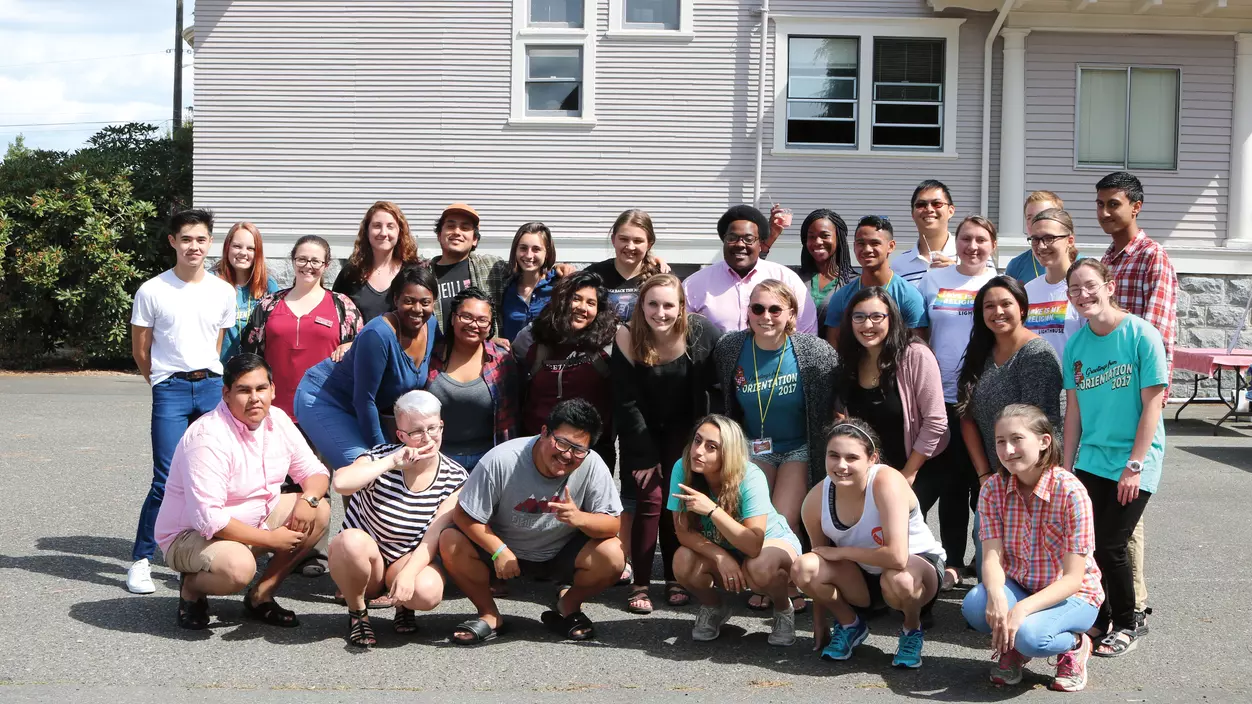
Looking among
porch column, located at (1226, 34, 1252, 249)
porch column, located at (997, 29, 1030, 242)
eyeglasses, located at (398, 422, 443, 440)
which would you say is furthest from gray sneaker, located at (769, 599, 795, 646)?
porch column, located at (1226, 34, 1252, 249)

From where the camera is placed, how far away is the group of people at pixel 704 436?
5012 millimetres

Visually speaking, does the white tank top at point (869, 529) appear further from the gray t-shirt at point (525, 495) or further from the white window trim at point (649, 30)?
the white window trim at point (649, 30)

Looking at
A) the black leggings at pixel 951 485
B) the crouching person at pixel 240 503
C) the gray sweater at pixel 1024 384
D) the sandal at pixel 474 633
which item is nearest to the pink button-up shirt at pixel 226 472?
the crouching person at pixel 240 503

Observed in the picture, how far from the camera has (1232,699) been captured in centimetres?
454

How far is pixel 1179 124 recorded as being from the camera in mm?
16500

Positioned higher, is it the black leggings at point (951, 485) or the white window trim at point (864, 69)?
the white window trim at point (864, 69)

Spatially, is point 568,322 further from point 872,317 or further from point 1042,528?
point 1042,528

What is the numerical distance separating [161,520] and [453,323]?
1.67 meters

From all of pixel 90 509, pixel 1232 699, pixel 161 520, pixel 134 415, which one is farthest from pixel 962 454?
pixel 134 415

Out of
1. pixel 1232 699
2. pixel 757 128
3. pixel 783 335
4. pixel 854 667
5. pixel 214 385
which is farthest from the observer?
pixel 757 128

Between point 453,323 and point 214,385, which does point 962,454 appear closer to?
point 453,323

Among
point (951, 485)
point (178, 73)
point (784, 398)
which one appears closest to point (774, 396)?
point (784, 398)

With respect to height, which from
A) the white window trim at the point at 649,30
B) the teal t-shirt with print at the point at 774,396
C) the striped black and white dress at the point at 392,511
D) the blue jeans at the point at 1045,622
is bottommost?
the blue jeans at the point at 1045,622

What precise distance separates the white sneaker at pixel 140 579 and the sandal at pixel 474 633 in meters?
1.70
